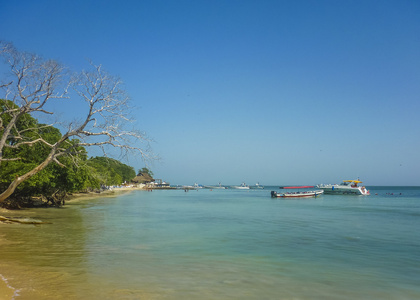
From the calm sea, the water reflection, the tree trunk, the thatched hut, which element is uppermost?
the thatched hut

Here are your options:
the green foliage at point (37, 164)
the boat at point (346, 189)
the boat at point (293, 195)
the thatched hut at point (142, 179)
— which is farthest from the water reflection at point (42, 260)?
the thatched hut at point (142, 179)

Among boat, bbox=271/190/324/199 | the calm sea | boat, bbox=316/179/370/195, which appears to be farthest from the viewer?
boat, bbox=316/179/370/195

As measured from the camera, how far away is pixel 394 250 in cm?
1388

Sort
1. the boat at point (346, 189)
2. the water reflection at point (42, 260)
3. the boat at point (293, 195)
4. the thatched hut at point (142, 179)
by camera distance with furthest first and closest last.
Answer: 1. the thatched hut at point (142, 179)
2. the boat at point (346, 189)
3. the boat at point (293, 195)
4. the water reflection at point (42, 260)

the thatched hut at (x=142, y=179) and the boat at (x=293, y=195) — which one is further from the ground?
the thatched hut at (x=142, y=179)

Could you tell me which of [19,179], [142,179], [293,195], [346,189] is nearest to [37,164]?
[19,179]

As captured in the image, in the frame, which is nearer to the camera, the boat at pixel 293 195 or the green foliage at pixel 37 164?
the green foliage at pixel 37 164

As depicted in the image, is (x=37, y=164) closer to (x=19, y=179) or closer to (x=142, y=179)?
(x=19, y=179)

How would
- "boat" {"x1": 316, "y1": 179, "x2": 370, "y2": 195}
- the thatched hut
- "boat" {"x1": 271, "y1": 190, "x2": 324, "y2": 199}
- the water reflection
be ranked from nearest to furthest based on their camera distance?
1. the water reflection
2. "boat" {"x1": 271, "y1": 190, "x2": 324, "y2": 199}
3. "boat" {"x1": 316, "y1": 179, "x2": 370, "y2": 195}
4. the thatched hut

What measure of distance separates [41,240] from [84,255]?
138 inches

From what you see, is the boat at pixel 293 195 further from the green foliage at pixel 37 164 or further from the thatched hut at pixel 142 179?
the thatched hut at pixel 142 179

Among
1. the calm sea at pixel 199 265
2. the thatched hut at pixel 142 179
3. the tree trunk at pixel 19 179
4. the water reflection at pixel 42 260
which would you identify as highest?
the thatched hut at pixel 142 179

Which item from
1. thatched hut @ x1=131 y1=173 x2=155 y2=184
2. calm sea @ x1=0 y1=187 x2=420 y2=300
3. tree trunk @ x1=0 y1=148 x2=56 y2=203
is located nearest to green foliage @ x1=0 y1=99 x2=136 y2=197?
tree trunk @ x1=0 y1=148 x2=56 y2=203

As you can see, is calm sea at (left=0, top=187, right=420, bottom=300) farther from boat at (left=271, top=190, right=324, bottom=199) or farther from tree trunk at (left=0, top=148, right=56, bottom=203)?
boat at (left=271, top=190, right=324, bottom=199)
